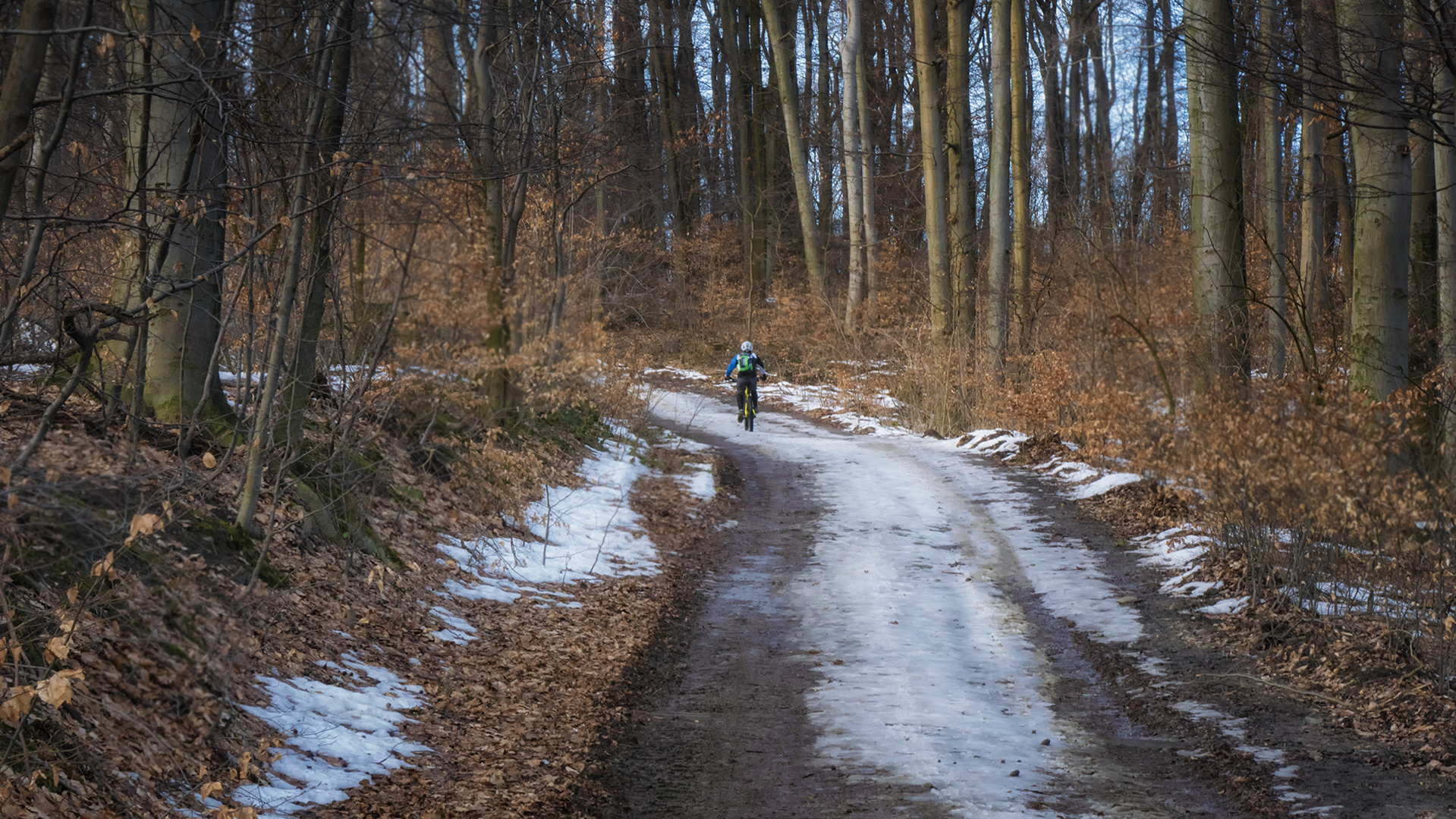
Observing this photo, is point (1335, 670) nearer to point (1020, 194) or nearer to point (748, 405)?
point (748, 405)

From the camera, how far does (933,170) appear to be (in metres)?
20.5

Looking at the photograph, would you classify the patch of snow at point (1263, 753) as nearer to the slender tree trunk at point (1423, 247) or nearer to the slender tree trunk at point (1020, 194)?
the slender tree trunk at point (1423, 247)

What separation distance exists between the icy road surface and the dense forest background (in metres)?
1.65

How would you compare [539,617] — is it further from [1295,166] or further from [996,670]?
[1295,166]

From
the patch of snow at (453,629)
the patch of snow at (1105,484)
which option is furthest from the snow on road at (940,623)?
the patch of snow at (453,629)

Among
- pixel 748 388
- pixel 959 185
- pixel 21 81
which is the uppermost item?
pixel 959 185

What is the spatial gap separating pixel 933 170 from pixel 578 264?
6.80 meters

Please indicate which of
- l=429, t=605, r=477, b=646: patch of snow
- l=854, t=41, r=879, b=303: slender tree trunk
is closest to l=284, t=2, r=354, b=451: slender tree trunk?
l=429, t=605, r=477, b=646: patch of snow

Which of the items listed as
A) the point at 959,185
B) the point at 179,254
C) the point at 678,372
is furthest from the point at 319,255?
the point at 678,372

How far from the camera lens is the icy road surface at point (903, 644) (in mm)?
5746

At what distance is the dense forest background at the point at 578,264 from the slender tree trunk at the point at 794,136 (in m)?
0.11

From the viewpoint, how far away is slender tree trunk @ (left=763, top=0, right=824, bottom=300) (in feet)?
98.1

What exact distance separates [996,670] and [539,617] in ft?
11.8

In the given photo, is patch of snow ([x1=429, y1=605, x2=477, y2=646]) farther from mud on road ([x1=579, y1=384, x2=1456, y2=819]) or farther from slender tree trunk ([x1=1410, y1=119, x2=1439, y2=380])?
slender tree trunk ([x1=1410, y1=119, x2=1439, y2=380])
